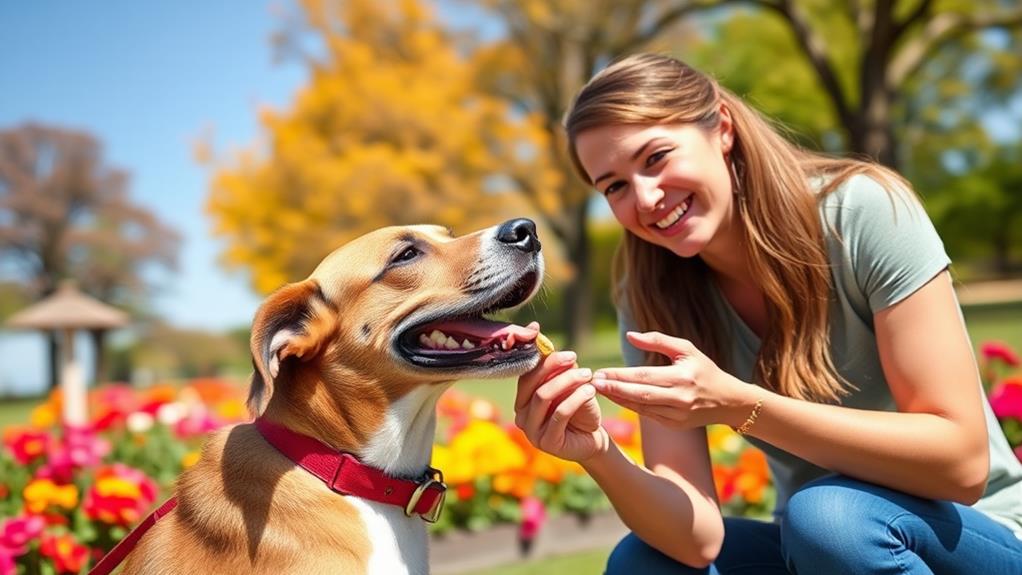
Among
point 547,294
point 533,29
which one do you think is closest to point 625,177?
point 547,294

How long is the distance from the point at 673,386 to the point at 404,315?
0.86 meters

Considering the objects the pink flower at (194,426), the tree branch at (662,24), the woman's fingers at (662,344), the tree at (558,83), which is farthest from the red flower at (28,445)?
the tree at (558,83)

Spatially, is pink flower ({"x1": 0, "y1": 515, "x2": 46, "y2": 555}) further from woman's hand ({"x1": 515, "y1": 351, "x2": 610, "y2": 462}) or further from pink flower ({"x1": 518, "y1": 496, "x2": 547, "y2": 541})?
pink flower ({"x1": 518, "y1": 496, "x2": 547, "y2": 541})

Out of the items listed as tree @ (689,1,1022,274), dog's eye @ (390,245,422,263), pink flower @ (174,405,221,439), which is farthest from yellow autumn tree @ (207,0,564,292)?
dog's eye @ (390,245,422,263)

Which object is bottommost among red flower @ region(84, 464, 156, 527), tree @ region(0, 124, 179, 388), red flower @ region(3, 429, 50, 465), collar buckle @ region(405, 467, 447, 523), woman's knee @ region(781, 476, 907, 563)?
tree @ region(0, 124, 179, 388)

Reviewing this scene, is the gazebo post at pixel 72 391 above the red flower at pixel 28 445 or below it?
below

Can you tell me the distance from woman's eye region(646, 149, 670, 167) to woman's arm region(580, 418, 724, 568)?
0.94 metres

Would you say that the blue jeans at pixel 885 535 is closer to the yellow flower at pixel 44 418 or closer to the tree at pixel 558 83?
the yellow flower at pixel 44 418

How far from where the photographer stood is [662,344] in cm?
242

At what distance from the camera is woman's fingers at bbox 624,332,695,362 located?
2.39 m

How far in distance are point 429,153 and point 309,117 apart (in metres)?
3.25

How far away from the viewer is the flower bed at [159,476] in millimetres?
3857

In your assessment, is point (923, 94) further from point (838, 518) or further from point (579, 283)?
point (838, 518)

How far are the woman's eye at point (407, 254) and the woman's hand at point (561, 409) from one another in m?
0.59
